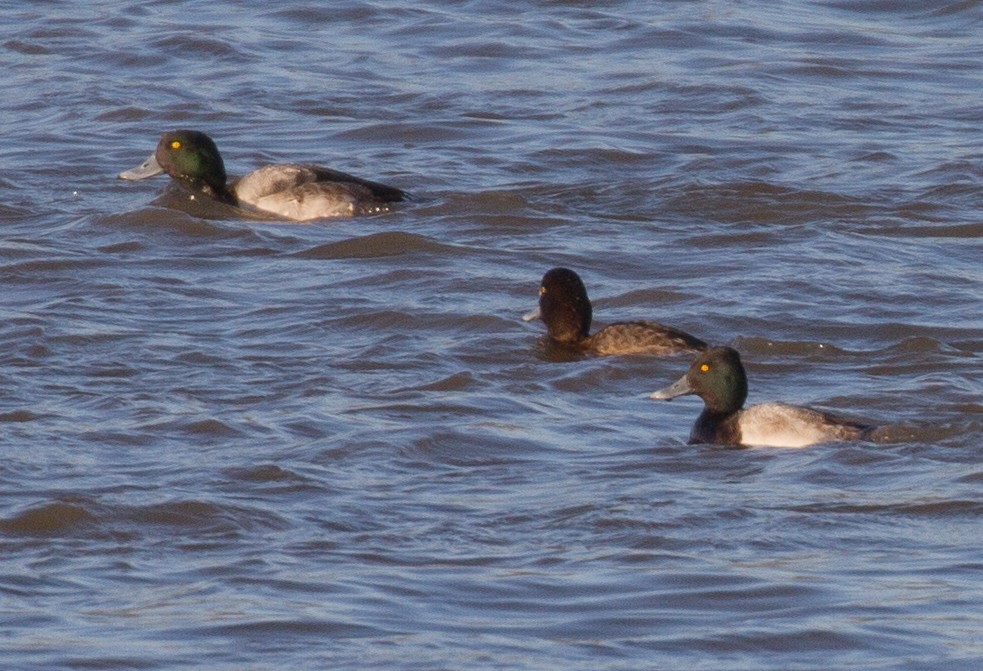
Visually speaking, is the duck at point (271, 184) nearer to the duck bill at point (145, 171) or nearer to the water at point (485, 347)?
the duck bill at point (145, 171)

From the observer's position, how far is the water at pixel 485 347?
7.54m

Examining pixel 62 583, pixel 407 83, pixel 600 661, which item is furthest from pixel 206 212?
pixel 600 661

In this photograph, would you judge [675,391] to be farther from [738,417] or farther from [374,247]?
[374,247]

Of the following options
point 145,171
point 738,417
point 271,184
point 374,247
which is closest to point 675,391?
point 738,417

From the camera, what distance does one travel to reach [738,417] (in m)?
10.4

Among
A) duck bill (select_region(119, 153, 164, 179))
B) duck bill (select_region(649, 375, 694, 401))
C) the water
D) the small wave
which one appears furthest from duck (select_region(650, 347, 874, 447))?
duck bill (select_region(119, 153, 164, 179))

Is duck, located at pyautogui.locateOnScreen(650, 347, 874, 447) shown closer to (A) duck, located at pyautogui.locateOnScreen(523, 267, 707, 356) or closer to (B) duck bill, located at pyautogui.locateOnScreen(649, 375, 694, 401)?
(B) duck bill, located at pyautogui.locateOnScreen(649, 375, 694, 401)

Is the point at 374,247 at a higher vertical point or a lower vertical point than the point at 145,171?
lower

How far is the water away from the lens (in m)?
7.54

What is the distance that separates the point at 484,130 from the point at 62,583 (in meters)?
10.7

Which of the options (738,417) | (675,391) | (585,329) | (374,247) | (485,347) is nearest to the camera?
(738,417)

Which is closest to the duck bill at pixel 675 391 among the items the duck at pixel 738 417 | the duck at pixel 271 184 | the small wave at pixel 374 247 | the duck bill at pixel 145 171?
the duck at pixel 738 417

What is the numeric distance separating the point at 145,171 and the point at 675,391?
669 centimetres

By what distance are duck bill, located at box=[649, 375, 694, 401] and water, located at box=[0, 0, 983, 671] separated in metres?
0.09
